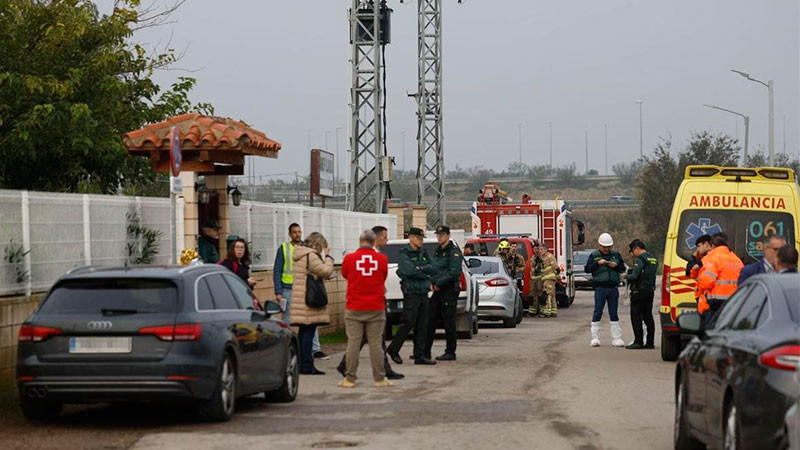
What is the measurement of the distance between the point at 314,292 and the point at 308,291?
8cm

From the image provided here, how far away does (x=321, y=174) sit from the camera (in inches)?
1221

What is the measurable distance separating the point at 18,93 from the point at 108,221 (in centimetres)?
622

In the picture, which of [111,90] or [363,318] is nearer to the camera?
[363,318]

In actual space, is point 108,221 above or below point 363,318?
above

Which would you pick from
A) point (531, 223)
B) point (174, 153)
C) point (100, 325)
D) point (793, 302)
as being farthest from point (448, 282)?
point (531, 223)

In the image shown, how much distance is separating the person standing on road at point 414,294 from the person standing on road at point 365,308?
9.89 ft

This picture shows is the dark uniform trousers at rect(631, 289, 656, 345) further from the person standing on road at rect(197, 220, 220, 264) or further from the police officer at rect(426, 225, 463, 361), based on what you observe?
the person standing on road at rect(197, 220, 220, 264)

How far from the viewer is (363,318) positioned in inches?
652

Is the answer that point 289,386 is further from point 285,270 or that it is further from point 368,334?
point 285,270

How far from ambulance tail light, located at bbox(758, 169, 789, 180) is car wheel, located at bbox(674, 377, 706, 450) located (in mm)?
9820

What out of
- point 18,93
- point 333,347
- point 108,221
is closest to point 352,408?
point 108,221

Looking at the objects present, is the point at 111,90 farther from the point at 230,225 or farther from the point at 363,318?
the point at 363,318

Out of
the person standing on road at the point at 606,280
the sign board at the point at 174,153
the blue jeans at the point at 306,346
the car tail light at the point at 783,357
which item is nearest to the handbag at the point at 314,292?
the blue jeans at the point at 306,346

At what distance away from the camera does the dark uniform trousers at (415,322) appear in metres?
19.7
